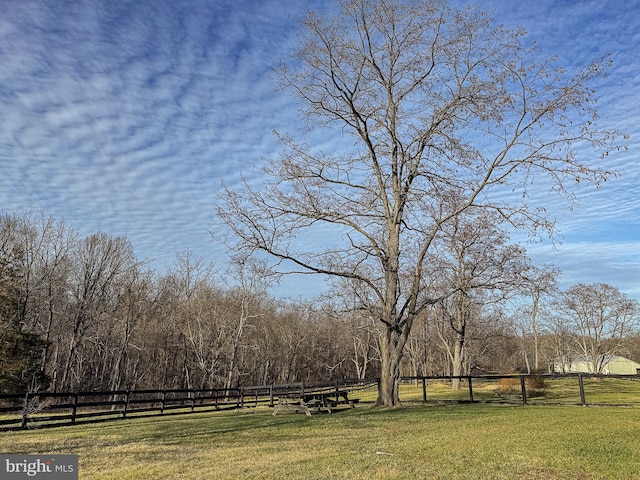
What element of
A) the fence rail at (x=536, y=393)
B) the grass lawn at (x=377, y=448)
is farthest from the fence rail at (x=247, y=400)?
the grass lawn at (x=377, y=448)

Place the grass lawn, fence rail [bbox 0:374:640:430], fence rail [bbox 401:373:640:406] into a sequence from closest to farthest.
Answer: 1. the grass lawn
2. fence rail [bbox 0:374:640:430]
3. fence rail [bbox 401:373:640:406]

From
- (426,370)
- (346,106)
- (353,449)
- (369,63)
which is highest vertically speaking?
(369,63)

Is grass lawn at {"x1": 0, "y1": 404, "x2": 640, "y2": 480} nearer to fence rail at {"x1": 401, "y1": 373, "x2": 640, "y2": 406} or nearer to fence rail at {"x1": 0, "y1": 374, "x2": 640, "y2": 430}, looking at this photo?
fence rail at {"x1": 0, "y1": 374, "x2": 640, "y2": 430}

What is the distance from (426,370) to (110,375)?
35.3 meters

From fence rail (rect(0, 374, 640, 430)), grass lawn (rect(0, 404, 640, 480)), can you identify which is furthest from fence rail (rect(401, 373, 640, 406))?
grass lawn (rect(0, 404, 640, 480))

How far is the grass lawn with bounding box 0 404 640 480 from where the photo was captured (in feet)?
18.5

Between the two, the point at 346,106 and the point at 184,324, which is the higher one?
the point at 346,106

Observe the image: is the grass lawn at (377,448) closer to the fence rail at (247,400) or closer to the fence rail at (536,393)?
the fence rail at (247,400)

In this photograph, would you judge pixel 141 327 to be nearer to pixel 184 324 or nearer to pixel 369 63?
pixel 184 324

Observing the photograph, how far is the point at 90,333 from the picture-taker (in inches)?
1507

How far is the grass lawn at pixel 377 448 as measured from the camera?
564 centimetres

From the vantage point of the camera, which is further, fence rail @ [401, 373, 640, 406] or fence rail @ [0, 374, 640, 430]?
fence rail @ [401, 373, 640, 406]

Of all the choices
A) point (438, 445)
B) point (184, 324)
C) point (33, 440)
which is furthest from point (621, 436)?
point (184, 324)

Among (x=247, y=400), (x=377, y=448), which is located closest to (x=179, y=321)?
(x=247, y=400)
